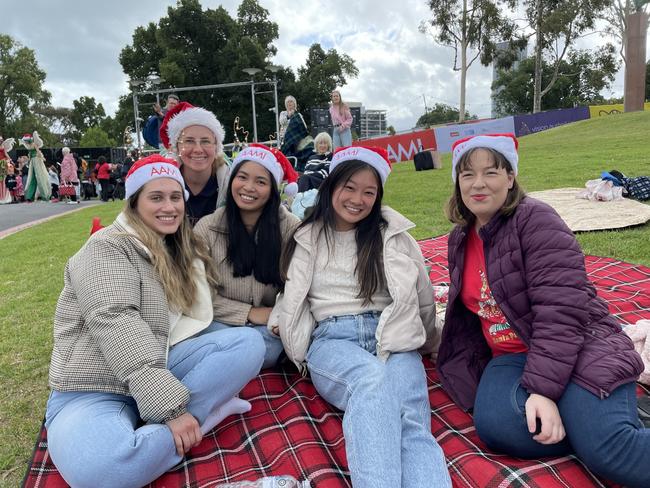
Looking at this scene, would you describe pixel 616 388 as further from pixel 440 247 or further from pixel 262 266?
pixel 440 247

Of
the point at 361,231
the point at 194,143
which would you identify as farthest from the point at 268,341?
the point at 194,143

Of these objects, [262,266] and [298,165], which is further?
[298,165]

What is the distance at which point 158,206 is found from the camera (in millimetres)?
2324

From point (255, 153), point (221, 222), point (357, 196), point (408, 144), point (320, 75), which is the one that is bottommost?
point (221, 222)

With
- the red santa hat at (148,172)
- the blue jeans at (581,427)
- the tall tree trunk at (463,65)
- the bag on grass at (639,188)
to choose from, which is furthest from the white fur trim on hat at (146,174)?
the tall tree trunk at (463,65)

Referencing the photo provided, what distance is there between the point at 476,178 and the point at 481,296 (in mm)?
548

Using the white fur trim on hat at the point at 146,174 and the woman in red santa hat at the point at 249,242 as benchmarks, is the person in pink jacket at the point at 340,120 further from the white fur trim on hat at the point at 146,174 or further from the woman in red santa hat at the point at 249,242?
the white fur trim on hat at the point at 146,174

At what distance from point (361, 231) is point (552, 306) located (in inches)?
40.8

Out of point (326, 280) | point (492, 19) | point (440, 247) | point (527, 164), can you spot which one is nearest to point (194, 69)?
point (492, 19)

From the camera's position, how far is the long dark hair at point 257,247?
2.71 metres

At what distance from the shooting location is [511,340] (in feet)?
6.95

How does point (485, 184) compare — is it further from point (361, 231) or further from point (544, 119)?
point (544, 119)

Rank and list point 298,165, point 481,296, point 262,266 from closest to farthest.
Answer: point 481,296, point 262,266, point 298,165

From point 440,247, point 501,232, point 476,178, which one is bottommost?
point 440,247
